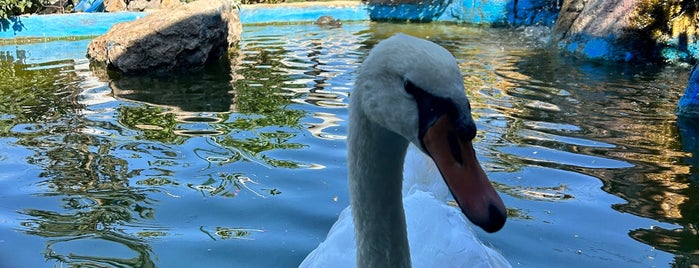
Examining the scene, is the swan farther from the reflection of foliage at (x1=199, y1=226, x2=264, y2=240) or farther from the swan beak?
the reflection of foliage at (x1=199, y1=226, x2=264, y2=240)

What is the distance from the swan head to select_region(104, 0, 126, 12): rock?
50.4 ft

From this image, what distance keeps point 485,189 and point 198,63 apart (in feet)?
25.7

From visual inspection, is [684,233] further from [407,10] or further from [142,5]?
[142,5]

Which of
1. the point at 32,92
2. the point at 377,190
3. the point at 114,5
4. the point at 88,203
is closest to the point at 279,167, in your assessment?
the point at 88,203

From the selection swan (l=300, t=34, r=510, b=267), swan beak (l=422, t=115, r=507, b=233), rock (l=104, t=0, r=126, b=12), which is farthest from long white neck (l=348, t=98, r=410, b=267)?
rock (l=104, t=0, r=126, b=12)

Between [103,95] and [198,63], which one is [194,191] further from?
[198,63]

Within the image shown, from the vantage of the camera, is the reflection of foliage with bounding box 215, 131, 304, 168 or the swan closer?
the swan

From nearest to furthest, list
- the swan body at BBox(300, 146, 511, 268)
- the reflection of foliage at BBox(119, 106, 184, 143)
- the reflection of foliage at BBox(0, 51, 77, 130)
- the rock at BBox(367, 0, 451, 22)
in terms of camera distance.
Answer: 1. the swan body at BBox(300, 146, 511, 268)
2. the reflection of foliage at BBox(119, 106, 184, 143)
3. the reflection of foliage at BBox(0, 51, 77, 130)
4. the rock at BBox(367, 0, 451, 22)

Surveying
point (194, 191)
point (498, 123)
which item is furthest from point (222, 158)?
point (498, 123)

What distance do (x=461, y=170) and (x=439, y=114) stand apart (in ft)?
0.45

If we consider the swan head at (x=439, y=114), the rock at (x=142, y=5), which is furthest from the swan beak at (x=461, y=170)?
the rock at (x=142, y=5)

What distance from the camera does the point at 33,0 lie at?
14.8m

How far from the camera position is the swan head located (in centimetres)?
147

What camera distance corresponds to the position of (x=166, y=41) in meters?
8.50
